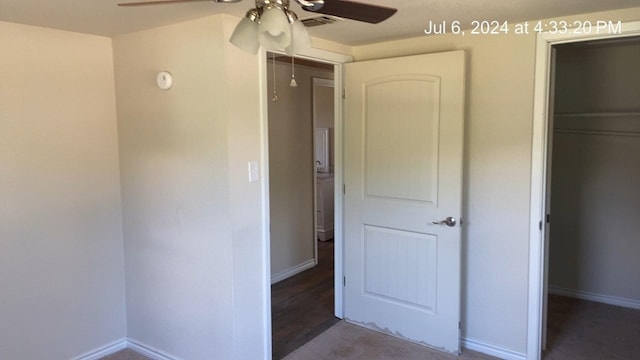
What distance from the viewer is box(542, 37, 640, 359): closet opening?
3703 millimetres

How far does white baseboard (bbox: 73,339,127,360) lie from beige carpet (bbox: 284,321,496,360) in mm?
1144

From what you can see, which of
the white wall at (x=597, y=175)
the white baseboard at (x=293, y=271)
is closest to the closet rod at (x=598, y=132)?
the white wall at (x=597, y=175)

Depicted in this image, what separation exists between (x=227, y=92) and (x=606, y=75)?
3134 mm

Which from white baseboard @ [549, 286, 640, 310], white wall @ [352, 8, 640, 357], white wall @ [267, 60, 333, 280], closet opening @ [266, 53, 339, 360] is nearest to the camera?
white wall @ [352, 8, 640, 357]

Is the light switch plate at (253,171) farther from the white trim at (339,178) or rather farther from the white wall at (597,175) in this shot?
the white wall at (597,175)

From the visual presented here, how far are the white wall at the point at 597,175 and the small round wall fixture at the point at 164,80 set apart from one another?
312cm

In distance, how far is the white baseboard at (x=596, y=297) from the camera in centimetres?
381

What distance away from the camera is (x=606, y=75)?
3.79 meters

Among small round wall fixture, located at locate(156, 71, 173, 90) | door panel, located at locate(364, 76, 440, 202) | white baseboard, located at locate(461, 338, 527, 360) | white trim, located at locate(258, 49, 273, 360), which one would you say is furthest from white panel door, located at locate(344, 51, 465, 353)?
small round wall fixture, located at locate(156, 71, 173, 90)

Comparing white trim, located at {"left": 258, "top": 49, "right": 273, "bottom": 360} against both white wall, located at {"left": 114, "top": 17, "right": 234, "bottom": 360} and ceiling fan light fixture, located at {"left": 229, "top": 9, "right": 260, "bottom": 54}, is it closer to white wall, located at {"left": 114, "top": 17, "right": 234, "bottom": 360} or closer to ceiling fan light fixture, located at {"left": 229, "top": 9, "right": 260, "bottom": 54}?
white wall, located at {"left": 114, "top": 17, "right": 234, "bottom": 360}

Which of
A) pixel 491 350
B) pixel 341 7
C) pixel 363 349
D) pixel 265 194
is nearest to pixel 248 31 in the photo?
pixel 341 7

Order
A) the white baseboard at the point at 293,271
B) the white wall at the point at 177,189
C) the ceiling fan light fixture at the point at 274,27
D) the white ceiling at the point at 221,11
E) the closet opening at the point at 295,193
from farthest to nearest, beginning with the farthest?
the white baseboard at the point at 293,271
the closet opening at the point at 295,193
the white wall at the point at 177,189
the white ceiling at the point at 221,11
the ceiling fan light fixture at the point at 274,27

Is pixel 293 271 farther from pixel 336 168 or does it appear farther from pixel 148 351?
pixel 148 351

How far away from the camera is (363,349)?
315 centimetres
